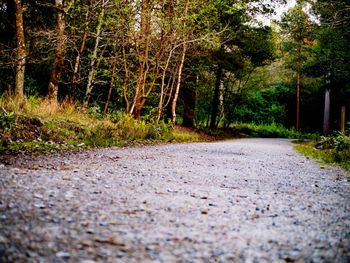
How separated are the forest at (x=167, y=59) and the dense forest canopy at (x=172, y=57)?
5cm

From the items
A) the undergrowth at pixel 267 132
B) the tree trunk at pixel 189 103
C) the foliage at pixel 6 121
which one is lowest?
the undergrowth at pixel 267 132

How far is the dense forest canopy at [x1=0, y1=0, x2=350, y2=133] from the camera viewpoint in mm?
11477

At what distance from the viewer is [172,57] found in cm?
1431

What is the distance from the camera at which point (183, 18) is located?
11.3m

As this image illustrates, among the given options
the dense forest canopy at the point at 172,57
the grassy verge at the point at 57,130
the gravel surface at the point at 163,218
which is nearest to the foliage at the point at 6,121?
the grassy verge at the point at 57,130

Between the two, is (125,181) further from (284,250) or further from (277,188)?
(284,250)

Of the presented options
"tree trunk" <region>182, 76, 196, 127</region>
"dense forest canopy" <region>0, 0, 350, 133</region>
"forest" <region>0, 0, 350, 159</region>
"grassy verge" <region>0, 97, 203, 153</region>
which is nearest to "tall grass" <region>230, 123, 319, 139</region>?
"forest" <region>0, 0, 350, 159</region>

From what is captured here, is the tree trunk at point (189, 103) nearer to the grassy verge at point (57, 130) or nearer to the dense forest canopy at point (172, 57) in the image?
the dense forest canopy at point (172, 57)

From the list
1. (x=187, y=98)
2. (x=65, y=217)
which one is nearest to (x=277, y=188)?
(x=65, y=217)

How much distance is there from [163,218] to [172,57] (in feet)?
40.8

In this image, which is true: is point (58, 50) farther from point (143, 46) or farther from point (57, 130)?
point (57, 130)

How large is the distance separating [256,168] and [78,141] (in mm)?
4161

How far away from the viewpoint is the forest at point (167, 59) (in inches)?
447

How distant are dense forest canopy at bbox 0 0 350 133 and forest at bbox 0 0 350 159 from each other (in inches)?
2.1
